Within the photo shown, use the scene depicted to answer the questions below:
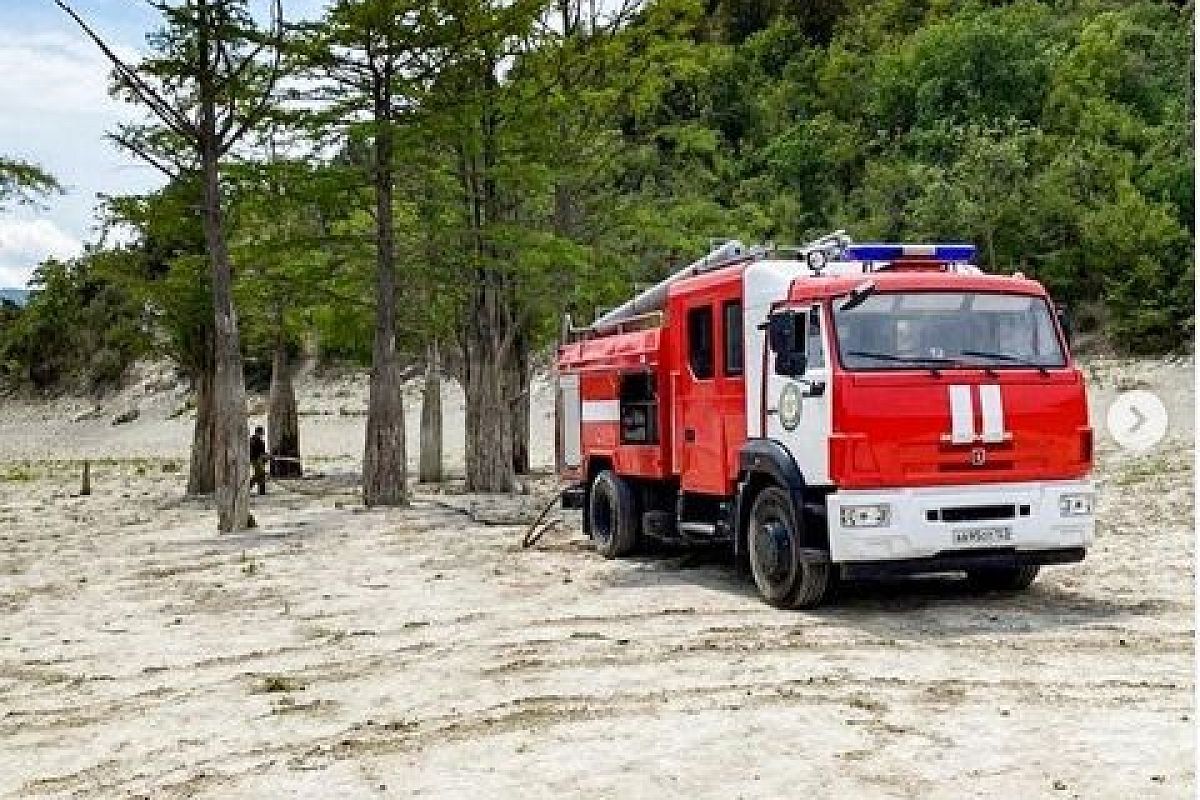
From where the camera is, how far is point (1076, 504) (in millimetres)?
10945

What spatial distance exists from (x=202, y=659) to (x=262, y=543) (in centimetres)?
909

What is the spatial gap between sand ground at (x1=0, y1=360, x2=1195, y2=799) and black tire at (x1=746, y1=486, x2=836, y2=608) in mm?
249

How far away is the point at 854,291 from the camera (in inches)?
429

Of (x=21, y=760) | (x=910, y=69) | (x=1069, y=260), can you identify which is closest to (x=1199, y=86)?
(x=21, y=760)

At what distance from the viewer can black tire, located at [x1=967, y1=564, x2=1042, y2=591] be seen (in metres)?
12.2

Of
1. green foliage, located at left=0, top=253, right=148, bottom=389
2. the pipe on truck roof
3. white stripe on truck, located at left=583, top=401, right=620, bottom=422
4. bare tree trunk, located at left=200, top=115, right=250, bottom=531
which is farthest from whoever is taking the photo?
green foliage, located at left=0, top=253, right=148, bottom=389

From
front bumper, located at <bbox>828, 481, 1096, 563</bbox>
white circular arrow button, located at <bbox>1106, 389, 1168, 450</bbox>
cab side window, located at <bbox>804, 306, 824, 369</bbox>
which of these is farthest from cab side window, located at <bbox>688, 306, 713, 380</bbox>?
white circular arrow button, located at <bbox>1106, 389, 1168, 450</bbox>

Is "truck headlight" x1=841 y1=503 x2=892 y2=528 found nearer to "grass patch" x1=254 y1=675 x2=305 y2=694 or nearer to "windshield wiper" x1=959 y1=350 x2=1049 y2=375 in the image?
"windshield wiper" x1=959 y1=350 x2=1049 y2=375

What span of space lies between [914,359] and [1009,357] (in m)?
0.82

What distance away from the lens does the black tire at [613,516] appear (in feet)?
50.3

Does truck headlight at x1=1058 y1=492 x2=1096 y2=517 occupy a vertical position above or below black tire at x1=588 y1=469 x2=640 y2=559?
above

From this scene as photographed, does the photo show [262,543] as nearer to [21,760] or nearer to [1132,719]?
[21,760]

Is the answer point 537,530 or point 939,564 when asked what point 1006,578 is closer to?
point 939,564

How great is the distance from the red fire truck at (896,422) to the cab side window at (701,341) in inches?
15.8
